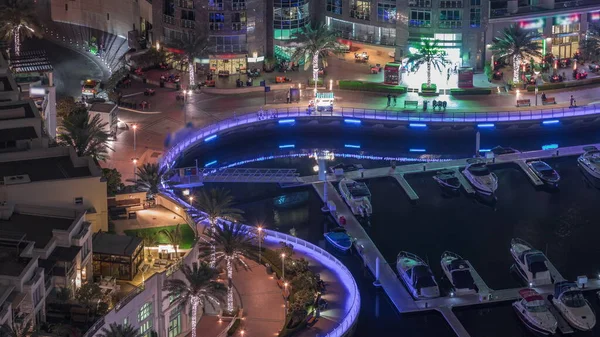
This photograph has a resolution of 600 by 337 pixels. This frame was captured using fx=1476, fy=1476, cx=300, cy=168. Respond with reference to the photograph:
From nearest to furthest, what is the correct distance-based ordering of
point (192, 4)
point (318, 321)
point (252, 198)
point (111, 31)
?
point (318, 321) → point (252, 198) → point (192, 4) → point (111, 31)

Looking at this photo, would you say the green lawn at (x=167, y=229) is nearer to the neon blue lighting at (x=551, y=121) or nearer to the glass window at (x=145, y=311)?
the glass window at (x=145, y=311)

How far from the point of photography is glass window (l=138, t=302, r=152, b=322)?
98625mm

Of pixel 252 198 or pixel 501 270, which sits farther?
pixel 252 198

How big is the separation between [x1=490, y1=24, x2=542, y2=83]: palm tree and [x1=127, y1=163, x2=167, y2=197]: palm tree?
49.1 m

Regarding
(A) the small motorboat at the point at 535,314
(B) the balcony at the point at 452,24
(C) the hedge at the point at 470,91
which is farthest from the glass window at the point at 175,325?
(B) the balcony at the point at 452,24

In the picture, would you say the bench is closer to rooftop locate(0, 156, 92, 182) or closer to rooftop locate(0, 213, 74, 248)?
rooftop locate(0, 156, 92, 182)

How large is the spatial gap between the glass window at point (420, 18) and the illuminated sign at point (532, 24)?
1020 centimetres

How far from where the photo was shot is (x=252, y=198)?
13250 centimetres

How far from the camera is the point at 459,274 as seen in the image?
375ft

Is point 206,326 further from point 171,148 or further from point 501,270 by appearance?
point 171,148

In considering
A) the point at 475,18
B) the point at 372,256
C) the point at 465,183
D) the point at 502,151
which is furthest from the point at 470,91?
the point at 372,256

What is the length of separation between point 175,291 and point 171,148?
1592 inches

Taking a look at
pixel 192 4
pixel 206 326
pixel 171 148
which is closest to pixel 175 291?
pixel 206 326

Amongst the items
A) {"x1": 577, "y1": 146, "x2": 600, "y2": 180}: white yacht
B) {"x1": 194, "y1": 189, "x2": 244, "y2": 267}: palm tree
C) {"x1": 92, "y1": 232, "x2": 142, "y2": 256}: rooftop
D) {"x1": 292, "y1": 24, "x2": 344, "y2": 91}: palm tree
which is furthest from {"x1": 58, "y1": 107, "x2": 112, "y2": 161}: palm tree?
{"x1": 577, "y1": 146, "x2": 600, "y2": 180}: white yacht
